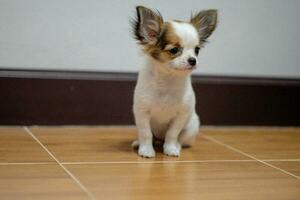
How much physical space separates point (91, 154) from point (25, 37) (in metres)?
0.63

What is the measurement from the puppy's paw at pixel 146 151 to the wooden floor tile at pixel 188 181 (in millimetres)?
114

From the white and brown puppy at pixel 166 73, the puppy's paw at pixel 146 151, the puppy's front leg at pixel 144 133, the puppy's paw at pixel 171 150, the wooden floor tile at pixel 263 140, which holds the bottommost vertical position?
the wooden floor tile at pixel 263 140

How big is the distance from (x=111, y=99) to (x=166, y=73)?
0.52 m

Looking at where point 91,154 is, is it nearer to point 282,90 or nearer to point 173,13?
point 173,13

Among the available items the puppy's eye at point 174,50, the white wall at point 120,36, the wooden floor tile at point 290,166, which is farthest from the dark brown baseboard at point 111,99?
the wooden floor tile at point 290,166

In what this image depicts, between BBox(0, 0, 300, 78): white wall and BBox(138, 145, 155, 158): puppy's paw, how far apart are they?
566 mm

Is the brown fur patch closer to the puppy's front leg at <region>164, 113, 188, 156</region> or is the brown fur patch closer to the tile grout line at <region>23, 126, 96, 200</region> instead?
the puppy's front leg at <region>164, 113, 188, 156</region>

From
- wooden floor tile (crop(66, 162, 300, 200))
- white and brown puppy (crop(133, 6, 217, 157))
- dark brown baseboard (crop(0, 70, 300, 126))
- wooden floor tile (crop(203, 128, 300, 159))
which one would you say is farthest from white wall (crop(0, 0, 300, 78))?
wooden floor tile (crop(66, 162, 300, 200))

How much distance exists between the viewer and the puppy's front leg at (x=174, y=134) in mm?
2014

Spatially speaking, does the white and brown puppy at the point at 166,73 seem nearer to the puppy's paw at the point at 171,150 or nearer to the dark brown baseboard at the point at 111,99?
the puppy's paw at the point at 171,150

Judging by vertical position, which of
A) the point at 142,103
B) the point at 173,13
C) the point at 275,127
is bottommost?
the point at 275,127

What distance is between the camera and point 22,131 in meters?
2.27

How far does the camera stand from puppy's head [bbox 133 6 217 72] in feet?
6.22

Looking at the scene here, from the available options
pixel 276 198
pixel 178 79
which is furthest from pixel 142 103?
pixel 276 198
